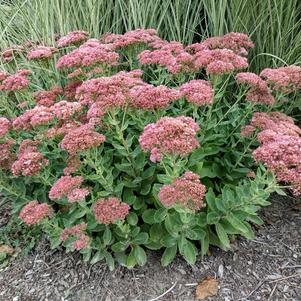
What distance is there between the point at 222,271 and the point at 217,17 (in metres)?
2.17

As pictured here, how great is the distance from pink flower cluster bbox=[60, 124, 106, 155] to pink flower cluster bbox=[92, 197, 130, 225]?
0.32m

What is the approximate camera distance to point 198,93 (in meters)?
2.17

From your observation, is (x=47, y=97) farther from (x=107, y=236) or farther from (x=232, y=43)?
(x=232, y=43)

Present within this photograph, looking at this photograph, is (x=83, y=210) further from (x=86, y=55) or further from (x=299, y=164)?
(x=299, y=164)

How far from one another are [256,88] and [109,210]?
3.88ft

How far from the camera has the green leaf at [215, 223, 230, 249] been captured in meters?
2.31

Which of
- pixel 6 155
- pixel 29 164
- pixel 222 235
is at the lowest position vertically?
pixel 222 235

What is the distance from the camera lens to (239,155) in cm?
257

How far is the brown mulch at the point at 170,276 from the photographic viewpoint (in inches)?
92.6

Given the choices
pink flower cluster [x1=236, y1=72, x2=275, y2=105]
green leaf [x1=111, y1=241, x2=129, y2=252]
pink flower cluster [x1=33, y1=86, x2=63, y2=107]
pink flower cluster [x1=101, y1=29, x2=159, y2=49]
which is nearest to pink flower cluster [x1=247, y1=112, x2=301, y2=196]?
pink flower cluster [x1=236, y1=72, x2=275, y2=105]

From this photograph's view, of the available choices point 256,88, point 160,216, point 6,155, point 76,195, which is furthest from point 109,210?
point 256,88

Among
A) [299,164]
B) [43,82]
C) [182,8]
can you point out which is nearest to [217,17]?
[182,8]

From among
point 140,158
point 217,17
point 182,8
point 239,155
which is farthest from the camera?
point 182,8

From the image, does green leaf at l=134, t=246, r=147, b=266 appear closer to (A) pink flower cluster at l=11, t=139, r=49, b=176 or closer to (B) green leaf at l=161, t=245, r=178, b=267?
(B) green leaf at l=161, t=245, r=178, b=267
